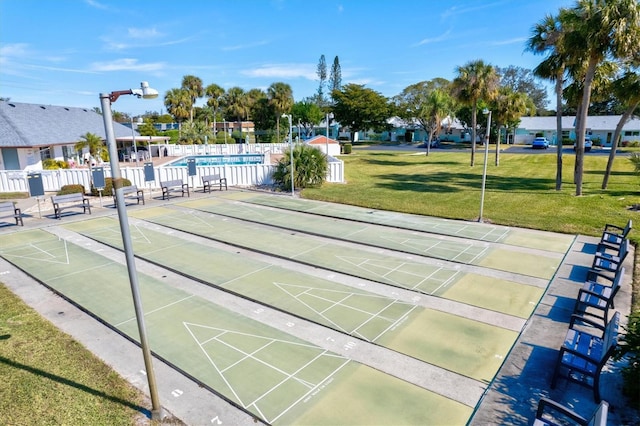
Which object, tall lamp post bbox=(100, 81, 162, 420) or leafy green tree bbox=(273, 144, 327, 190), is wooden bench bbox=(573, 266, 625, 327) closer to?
tall lamp post bbox=(100, 81, 162, 420)

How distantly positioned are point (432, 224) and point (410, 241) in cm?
287

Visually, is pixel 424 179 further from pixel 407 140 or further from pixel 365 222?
pixel 407 140

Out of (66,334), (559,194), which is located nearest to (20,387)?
(66,334)

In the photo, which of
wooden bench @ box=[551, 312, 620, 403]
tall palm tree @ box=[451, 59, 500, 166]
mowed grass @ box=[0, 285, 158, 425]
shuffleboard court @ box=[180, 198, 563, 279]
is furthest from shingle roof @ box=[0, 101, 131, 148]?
wooden bench @ box=[551, 312, 620, 403]

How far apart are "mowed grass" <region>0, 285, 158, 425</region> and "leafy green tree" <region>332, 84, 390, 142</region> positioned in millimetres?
63089

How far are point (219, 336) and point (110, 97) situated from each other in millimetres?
4940

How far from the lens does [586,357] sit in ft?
19.0

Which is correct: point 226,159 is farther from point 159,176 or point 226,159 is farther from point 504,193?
point 504,193

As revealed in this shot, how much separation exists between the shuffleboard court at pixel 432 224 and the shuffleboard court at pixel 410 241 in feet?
2.06

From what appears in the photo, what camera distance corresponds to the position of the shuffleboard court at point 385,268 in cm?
930

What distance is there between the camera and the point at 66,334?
302 inches

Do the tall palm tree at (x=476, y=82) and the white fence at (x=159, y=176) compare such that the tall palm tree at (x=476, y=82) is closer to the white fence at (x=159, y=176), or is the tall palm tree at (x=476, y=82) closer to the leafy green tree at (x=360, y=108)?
the white fence at (x=159, y=176)

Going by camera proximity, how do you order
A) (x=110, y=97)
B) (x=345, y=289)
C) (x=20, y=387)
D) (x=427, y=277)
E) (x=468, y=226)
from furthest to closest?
(x=468, y=226) → (x=427, y=277) → (x=345, y=289) → (x=20, y=387) → (x=110, y=97)

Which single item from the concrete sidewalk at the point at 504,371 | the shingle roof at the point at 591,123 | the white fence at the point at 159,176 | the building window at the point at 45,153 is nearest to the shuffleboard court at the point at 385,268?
the concrete sidewalk at the point at 504,371
